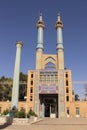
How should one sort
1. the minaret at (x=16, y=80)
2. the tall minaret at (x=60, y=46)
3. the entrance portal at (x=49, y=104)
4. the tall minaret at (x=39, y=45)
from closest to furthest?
1. the minaret at (x=16, y=80)
2. the entrance portal at (x=49, y=104)
3. the tall minaret at (x=60, y=46)
4. the tall minaret at (x=39, y=45)

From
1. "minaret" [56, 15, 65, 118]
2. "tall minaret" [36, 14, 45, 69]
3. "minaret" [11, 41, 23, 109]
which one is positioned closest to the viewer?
"minaret" [11, 41, 23, 109]

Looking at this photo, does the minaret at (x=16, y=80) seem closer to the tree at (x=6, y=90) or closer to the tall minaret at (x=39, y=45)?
the tall minaret at (x=39, y=45)

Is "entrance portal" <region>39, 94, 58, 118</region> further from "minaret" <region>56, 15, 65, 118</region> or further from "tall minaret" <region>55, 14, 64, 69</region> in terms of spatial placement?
"tall minaret" <region>55, 14, 64, 69</region>

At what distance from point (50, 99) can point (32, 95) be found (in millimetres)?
4881

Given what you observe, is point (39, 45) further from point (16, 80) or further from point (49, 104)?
point (49, 104)

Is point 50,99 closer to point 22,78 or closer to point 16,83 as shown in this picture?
point 16,83

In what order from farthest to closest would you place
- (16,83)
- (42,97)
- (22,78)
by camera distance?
1. (22,78)
2. (42,97)
3. (16,83)

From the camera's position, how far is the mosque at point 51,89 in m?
42.5

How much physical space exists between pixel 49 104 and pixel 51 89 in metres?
4.62

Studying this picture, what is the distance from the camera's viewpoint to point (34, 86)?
144 feet

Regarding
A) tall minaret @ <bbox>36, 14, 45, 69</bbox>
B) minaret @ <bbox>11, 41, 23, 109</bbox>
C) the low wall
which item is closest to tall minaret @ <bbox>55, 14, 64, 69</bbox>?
tall minaret @ <bbox>36, 14, 45, 69</bbox>

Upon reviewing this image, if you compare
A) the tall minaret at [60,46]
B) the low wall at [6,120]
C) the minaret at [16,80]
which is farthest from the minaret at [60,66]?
the low wall at [6,120]

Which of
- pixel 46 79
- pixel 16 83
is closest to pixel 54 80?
pixel 46 79

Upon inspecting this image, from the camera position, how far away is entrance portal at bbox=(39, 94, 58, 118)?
44.2m
